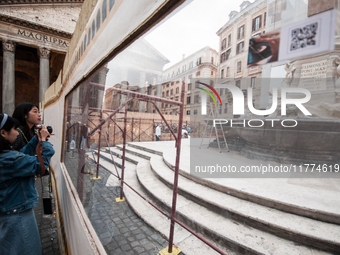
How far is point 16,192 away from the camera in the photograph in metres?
1.55

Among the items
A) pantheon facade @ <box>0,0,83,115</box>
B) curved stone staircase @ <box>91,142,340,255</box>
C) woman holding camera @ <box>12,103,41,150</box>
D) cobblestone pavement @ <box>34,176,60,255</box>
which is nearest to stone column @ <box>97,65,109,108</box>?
woman holding camera @ <box>12,103,41,150</box>

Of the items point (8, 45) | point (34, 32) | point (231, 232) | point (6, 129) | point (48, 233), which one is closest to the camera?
point (6, 129)

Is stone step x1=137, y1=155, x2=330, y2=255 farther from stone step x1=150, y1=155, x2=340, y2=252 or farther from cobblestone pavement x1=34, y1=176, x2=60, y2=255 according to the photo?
cobblestone pavement x1=34, y1=176, x2=60, y2=255

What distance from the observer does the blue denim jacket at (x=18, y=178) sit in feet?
4.58

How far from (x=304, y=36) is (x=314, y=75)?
7.85 meters

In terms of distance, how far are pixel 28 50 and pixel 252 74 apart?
23.2 metres

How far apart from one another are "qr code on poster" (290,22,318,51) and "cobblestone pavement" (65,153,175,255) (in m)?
1.86

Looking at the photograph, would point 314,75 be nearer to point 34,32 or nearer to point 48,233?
point 48,233

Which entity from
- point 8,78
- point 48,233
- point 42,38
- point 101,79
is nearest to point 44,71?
point 8,78

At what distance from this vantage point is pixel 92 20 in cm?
130

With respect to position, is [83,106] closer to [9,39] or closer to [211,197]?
[211,197]

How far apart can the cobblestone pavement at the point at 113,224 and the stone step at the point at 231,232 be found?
501 millimetres

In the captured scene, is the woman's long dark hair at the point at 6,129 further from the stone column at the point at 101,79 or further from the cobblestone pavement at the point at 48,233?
the cobblestone pavement at the point at 48,233

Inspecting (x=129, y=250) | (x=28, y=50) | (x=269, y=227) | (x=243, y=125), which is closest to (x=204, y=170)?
(x=269, y=227)
